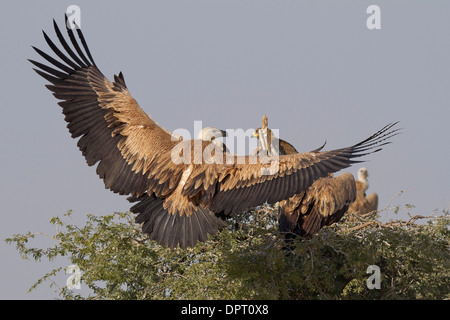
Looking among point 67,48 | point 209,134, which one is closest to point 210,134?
point 209,134

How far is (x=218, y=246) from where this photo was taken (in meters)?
6.38

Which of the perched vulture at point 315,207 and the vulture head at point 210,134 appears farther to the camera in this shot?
the vulture head at point 210,134

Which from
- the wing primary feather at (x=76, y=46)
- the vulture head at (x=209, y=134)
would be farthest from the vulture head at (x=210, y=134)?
the wing primary feather at (x=76, y=46)

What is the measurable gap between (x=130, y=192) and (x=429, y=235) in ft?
8.38

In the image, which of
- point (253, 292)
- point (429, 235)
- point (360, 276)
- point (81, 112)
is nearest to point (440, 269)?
point (429, 235)

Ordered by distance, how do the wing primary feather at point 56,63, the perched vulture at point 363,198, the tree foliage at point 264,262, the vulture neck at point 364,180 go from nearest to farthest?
the tree foliage at point 264,262
the wing primary feather at point 56,63
the perched vulture at point 363,198
the vulture neck at point 364,180

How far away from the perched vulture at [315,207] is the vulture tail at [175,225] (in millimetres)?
739

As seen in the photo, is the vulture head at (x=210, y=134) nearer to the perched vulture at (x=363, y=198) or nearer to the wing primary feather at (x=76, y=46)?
the wing primary feather at (x=76, y=46)

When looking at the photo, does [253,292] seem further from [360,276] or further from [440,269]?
[440,269]

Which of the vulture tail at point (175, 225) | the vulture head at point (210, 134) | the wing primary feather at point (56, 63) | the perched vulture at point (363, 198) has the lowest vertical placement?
the perched vulture at point (363, 198)

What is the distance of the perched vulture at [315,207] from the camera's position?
689cm

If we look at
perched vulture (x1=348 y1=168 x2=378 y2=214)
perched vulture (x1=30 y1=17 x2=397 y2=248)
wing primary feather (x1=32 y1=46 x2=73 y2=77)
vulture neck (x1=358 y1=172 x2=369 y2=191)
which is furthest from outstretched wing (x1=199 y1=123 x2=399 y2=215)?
vulture neck (x1=358 y1=172 x2=369 y2=191)
